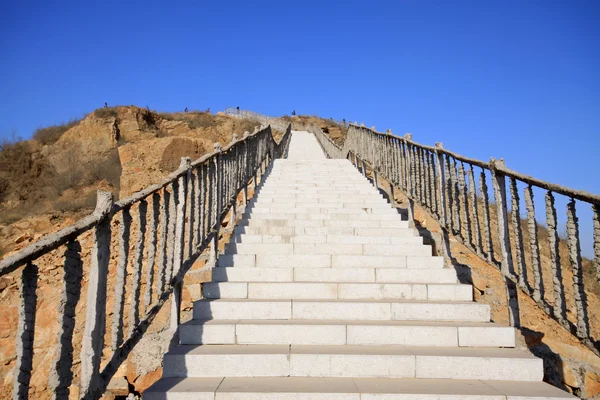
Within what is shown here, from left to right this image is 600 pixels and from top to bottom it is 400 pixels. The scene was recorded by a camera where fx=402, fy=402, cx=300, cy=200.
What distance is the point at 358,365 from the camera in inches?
130

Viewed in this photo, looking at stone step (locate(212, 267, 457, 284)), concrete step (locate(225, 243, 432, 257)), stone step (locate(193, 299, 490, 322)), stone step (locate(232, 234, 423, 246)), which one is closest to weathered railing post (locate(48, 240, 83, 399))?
stone step (locate(193, 299, 490, 322))

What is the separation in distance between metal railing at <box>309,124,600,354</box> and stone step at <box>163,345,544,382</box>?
58 centimetres

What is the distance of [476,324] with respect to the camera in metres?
3.84

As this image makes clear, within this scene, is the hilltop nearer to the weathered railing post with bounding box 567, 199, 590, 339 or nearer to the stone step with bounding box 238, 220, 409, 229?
the stone step with bounding box 238, 220, 409, 229

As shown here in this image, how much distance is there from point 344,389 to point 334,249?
253cm

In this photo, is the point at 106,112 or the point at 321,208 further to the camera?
the point at 106,112

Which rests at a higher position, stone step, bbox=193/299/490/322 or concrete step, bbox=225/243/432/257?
concrete step, bbox=225/243/432/257

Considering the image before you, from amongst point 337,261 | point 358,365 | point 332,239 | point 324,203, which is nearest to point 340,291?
point 337,261

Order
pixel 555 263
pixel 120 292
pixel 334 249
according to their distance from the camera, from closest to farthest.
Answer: pixel 120 292 → pixel 555 263 → pixel 334 249

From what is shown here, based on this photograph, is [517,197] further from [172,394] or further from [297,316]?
[172,394]

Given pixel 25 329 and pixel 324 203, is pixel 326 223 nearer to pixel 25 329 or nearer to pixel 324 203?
pixel 324 203

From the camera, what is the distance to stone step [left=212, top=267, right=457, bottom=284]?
4801mm

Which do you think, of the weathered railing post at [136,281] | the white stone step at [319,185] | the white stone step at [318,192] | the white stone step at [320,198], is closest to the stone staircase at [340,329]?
the weathered railing post at [136,281]

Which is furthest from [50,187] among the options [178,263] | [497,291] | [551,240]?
[551,240]
